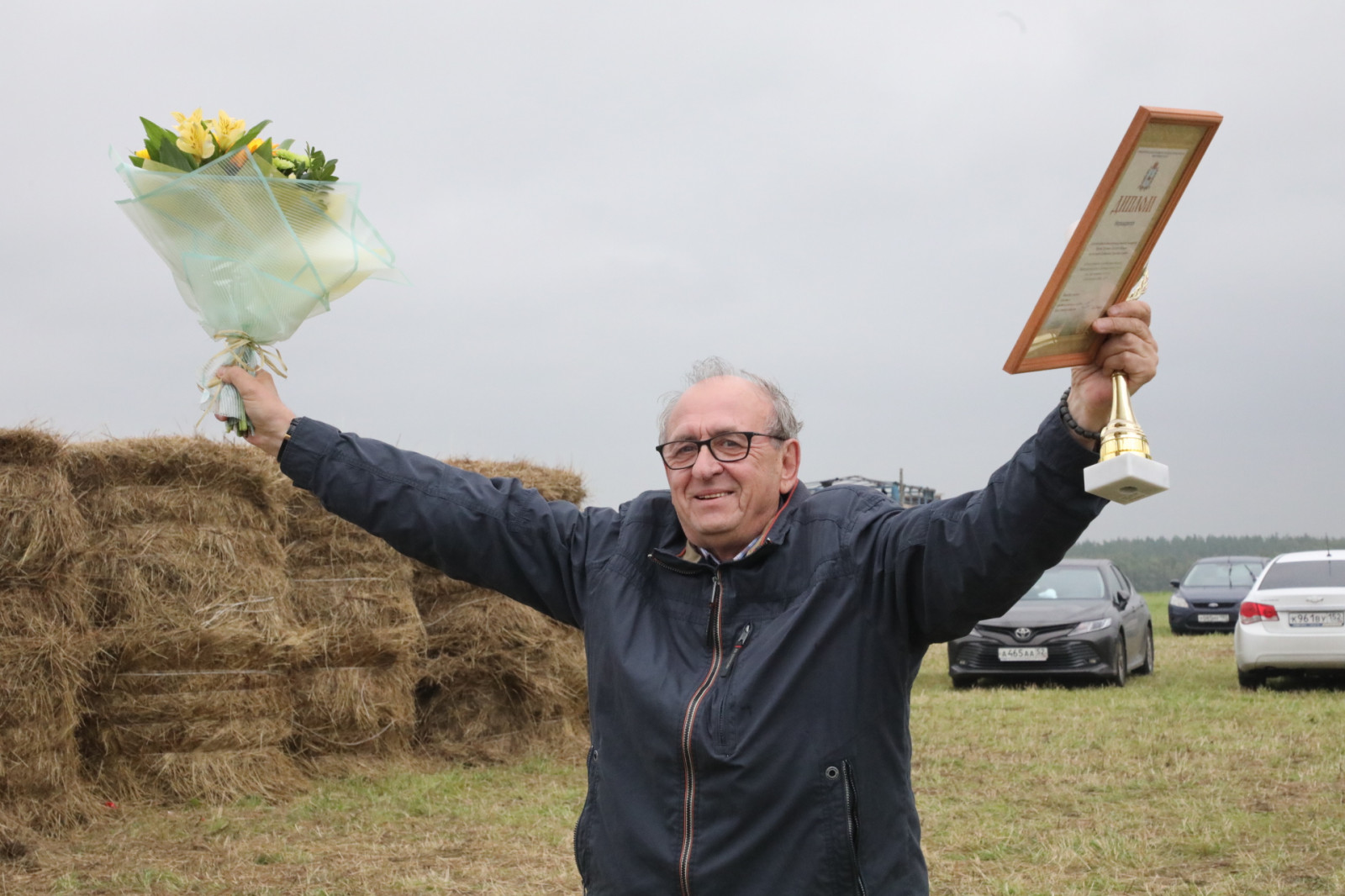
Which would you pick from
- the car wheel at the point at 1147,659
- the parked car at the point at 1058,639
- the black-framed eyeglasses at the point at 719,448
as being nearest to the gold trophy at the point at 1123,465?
the black-framed eyeglasses at the point at 719,448

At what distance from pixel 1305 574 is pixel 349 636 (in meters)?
9.95

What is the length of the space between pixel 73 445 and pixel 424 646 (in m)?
3.06

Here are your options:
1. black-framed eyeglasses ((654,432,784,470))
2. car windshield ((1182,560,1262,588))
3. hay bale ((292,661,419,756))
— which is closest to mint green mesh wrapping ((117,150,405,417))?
black-framed eyeglasses ((654,432,784,470))

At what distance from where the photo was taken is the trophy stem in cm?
215

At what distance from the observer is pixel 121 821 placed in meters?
7.57

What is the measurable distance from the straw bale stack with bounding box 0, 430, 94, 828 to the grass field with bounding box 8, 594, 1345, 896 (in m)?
0.34

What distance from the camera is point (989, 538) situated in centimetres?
240

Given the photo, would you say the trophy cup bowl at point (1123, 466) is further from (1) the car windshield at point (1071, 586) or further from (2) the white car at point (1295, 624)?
(1) the car windshield at point (1071, 586)

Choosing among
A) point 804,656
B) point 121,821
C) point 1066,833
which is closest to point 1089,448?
point 804,656

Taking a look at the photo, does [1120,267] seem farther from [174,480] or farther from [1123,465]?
[174,480]

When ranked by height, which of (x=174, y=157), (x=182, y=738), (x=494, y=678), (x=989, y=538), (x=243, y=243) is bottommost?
(x=182, y=738)

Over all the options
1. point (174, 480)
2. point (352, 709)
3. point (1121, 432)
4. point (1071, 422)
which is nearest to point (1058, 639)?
point (352, 709)

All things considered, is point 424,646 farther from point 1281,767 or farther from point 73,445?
point 1281,767

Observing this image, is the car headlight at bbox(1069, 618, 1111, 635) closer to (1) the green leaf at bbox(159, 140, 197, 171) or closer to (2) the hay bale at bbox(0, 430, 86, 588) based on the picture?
(2) the hay bale at bbox(0, 430, 86, 588)
